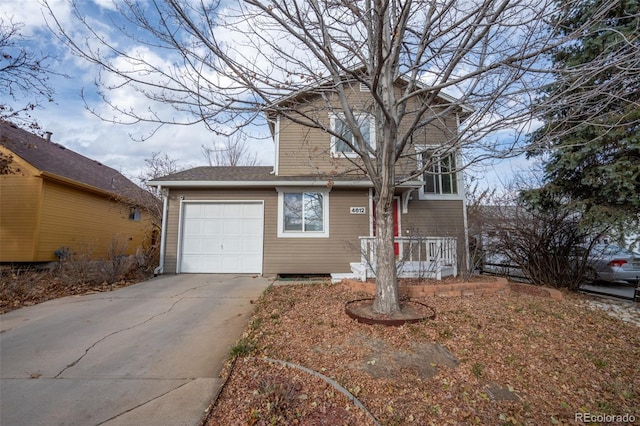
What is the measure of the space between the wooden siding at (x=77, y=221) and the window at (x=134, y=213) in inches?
7.1

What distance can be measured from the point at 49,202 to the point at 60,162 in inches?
106

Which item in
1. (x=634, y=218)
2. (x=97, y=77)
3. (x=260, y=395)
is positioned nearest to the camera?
(x=260, y=395)

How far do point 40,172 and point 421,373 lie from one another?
12.8 meters

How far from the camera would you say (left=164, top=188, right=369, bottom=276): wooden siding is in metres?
8.27

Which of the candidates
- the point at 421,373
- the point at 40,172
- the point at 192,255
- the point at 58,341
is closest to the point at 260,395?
the point at 421,373

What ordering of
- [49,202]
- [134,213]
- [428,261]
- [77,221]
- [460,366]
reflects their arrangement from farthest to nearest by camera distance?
[134,213], [77,221], [49,202], [428,261], [460,366]

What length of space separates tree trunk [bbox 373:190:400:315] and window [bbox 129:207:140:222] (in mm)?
13659

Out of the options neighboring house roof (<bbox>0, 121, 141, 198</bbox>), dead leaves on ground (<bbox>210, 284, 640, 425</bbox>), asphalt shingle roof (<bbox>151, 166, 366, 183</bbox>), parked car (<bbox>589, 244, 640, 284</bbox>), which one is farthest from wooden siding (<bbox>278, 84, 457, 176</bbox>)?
neighboring house roof (<bbox>0, 121, 141, 198</bbox>)

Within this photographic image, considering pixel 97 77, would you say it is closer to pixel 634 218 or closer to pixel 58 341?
pixel 58 341

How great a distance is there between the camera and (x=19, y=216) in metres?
9.56

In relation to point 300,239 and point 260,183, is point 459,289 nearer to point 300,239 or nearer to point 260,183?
point 300,239

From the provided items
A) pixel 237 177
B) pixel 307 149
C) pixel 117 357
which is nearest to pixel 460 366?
pixel 117 357

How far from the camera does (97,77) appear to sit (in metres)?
3.24

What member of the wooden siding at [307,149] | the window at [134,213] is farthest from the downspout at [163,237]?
the window at [134,213]
